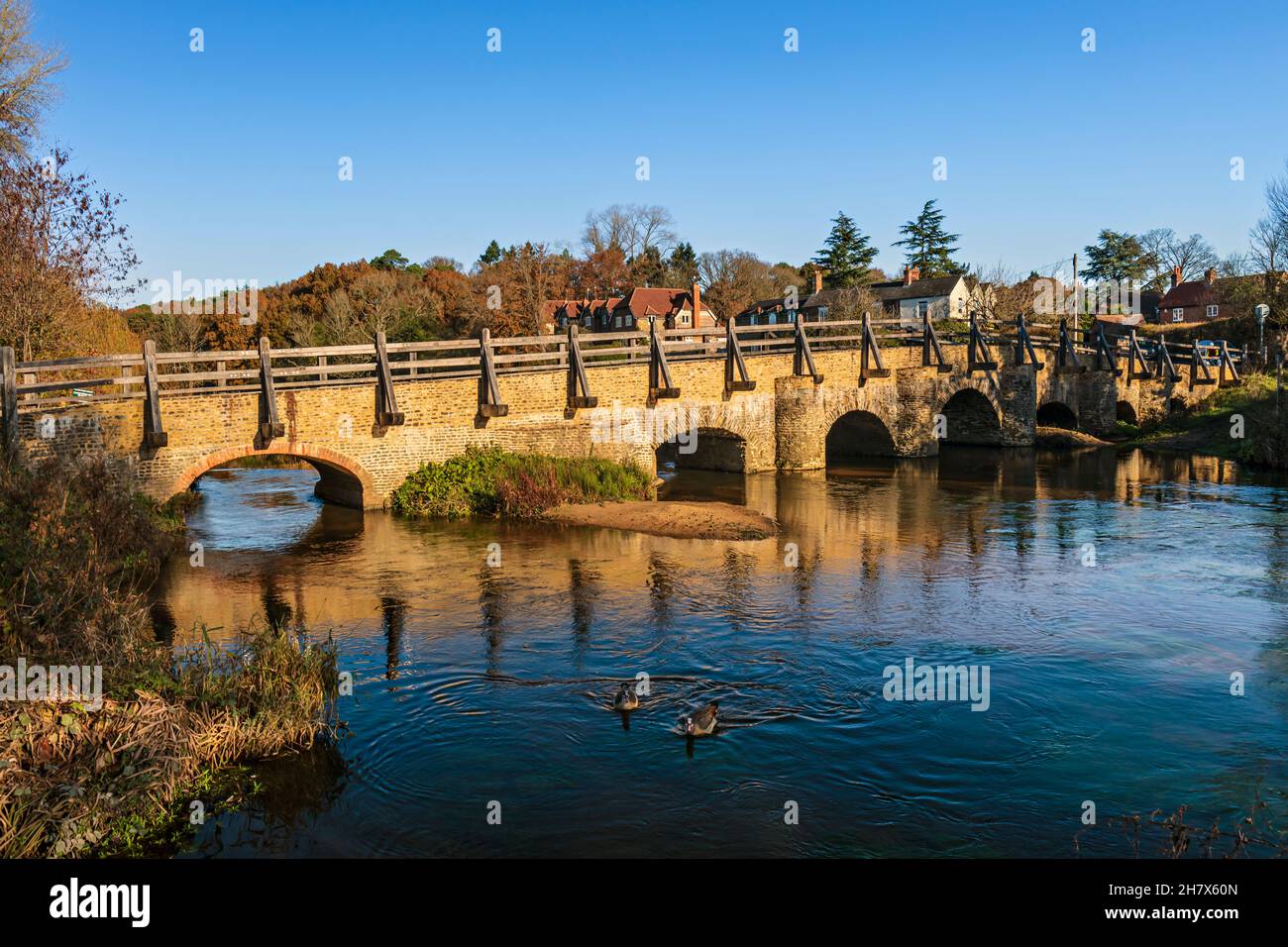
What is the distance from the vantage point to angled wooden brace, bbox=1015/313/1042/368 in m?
37.3

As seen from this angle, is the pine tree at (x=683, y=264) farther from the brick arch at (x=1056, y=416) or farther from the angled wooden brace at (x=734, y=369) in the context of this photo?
the angled wooden brace at (x=734, y=369)

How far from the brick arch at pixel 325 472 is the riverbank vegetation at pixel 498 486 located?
85 cm

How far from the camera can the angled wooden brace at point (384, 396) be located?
21.7 meters

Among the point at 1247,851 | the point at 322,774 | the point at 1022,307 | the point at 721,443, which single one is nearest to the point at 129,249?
the point at 721,443

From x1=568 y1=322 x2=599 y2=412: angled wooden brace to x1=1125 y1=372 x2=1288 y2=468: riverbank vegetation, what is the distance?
2324cm

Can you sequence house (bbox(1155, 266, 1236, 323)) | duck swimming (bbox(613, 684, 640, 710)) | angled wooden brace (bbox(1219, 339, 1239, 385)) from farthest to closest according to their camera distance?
house (bbox(1155, 266, 1236, 323)) → angled wooden brace (bbox(1219, 339, 1239, 385)) → duck swimming (bbox(613, 684, 640, 710))

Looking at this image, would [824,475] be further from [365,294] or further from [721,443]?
[365,294]

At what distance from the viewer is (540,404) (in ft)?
79.5

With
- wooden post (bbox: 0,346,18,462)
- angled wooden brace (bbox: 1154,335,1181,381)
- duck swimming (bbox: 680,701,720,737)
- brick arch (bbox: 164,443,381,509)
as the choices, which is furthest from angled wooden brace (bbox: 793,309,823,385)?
angled wooden brace (bbox: 1154,335,1181,381)

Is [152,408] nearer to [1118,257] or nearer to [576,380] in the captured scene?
[576,380]

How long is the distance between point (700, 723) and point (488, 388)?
48.6 ft

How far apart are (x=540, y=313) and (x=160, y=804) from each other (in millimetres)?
51363

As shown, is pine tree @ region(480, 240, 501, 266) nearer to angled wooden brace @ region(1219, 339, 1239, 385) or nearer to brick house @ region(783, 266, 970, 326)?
brick house @ region(783, 266, 970, 326)
